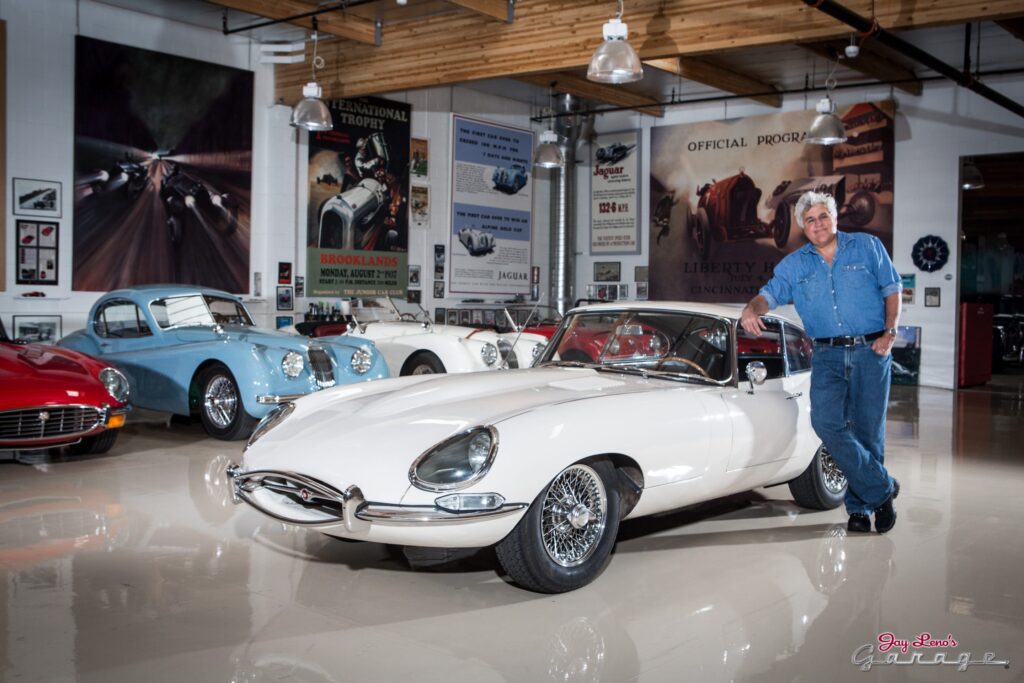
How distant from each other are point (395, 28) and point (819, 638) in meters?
9.79

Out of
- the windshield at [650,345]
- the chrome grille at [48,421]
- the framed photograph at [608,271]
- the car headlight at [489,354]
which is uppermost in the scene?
the framed photograph at [608,271]

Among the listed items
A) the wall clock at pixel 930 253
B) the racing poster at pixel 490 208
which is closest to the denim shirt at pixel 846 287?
the wall clock at pixel 930 253

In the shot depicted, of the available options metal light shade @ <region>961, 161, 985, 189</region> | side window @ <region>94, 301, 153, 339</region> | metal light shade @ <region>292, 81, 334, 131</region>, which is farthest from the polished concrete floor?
metal light shade @ <region>961, 161, 985, 189</region>

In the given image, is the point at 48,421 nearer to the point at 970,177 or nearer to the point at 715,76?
the point at 715,76

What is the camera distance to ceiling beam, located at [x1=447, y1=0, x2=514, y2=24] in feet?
31.8

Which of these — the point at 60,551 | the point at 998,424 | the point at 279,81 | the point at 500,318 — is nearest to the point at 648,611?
the point at 60,551

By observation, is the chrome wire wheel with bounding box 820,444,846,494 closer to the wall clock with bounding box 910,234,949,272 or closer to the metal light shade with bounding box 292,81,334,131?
the metal light shade with bounding box 292,81,334,131

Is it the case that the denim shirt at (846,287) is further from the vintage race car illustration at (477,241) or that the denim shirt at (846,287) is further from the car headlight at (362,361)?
the vintage race car illustration at (477,241)

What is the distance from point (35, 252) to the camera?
34.3ft

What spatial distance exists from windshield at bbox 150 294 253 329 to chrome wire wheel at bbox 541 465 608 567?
17.2 feet

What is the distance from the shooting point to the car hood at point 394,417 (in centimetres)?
345

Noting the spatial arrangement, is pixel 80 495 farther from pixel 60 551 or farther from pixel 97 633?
pixel 97 633

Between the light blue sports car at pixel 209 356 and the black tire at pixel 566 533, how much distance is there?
418 cm

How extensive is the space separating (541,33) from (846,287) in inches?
261
